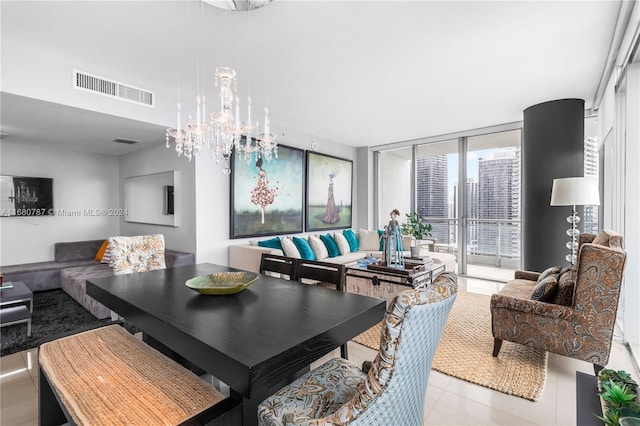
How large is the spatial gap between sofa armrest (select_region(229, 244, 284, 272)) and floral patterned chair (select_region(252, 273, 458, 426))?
2655mm

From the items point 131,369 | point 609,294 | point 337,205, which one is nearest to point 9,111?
point 131,369

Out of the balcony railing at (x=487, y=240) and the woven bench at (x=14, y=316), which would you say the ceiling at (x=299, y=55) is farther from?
the balcony railing at (x=487, y=240)

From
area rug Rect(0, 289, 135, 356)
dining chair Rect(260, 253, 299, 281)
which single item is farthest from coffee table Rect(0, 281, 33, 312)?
dining chair Rect(260, 253, 299, 281)

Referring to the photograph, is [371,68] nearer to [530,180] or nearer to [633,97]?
[633,97]

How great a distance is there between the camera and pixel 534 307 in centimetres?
223

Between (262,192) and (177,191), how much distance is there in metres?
1.20

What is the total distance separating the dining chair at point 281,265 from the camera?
2.26 m

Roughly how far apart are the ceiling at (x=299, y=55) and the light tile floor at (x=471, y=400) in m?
2.32

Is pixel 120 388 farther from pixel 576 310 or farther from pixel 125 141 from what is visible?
pixel 125 141

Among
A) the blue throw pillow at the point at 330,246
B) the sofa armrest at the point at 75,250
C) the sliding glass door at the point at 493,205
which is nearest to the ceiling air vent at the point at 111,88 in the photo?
the blue throw pillow at the point at 330,246

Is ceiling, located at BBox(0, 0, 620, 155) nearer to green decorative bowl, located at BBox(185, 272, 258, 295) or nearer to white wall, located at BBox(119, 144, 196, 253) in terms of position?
white wall, located at BBox(119, 144, 196, 253)

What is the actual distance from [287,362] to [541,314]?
2096 millimetres

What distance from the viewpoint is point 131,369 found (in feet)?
4.39

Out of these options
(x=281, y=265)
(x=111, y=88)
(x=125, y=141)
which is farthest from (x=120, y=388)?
(x=125, y=141)
